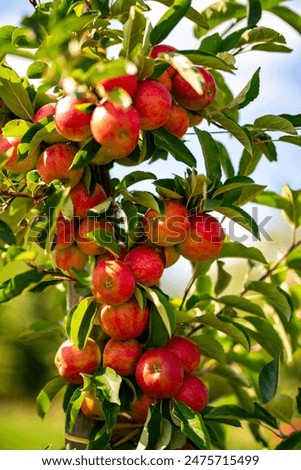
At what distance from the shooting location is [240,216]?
111 centimetres

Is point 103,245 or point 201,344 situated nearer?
point 103,245

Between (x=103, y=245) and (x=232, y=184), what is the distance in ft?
0.75

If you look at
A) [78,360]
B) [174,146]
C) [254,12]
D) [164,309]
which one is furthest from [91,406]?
[254,12]

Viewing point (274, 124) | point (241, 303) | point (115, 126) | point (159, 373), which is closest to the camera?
point (115, 126)

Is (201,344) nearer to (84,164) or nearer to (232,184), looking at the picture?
(232,184)

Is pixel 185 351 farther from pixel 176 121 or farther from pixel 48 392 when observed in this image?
pixel 176 121

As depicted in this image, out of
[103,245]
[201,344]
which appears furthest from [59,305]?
[103,245]

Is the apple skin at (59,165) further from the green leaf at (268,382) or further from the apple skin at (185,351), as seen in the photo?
the green leaf at (268,382)

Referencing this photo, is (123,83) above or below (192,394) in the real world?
above

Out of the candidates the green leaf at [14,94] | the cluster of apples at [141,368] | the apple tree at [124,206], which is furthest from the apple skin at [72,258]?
the green leaf at [14,94]

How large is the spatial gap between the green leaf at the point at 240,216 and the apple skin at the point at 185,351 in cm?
22

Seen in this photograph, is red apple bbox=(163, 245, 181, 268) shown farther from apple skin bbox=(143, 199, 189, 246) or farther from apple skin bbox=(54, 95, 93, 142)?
apple skin bbox=(54, 95, 93, 142)

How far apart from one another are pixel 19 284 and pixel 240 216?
1.19ft

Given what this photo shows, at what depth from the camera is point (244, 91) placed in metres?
1.13
